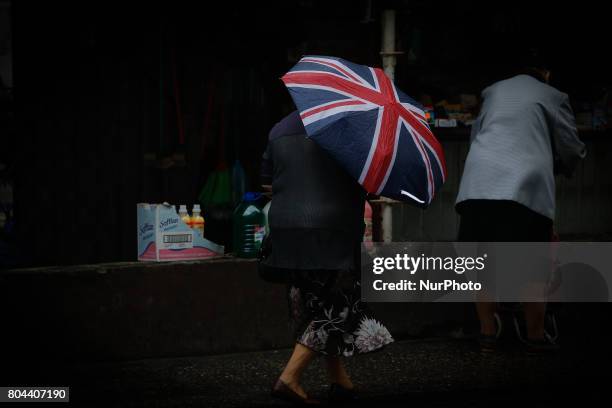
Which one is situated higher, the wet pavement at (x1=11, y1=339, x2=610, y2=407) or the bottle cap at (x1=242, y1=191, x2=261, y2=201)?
the bottle cap at (x1=242, y1=191, x2=261, y2=201)

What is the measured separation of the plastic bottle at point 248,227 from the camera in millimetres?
6742

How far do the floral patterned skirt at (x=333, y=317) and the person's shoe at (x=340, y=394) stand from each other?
1.14ft

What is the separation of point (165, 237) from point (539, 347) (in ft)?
8.89

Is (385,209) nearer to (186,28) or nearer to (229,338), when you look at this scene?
(229,338)

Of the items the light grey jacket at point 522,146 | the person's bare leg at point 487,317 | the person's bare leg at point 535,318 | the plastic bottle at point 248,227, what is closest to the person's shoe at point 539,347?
the person's bare leg at point 535,318

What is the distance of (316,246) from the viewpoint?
4867 mm

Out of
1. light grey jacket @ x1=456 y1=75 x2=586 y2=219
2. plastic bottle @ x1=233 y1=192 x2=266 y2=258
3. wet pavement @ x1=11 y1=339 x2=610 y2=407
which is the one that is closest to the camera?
wet pavement @ x1=11 y1=339 x2=610 y2=407

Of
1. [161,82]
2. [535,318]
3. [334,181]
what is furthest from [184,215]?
[535,318]

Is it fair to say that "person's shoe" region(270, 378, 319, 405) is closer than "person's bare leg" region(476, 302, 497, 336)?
Yes

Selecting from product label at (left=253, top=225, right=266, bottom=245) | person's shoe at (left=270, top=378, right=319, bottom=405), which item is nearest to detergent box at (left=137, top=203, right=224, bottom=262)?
product label at (left=253, top=225, right=266, bottom=245)

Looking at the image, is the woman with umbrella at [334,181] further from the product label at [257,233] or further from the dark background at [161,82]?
the dark background at [161,82]

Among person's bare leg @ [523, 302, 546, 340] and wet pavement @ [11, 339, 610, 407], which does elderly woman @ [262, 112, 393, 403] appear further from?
person's bare leg @ [523, 302, 546, 340]

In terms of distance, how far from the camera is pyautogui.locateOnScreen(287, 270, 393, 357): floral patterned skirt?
4955 mm

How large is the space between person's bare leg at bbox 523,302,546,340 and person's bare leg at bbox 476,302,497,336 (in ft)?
0.76
